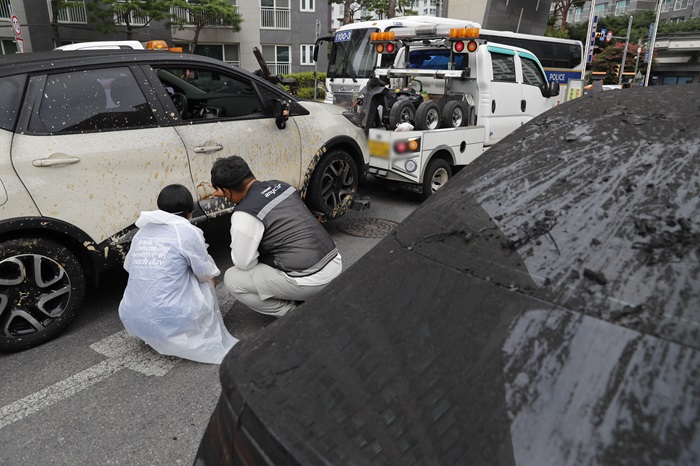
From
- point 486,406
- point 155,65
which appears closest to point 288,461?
point 486,406

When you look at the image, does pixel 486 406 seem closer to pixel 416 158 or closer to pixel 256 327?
pixel 256 327

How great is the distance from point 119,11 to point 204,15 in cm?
510

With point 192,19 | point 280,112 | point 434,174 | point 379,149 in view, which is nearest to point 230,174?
point 280,112

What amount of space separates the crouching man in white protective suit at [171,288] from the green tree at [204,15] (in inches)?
882

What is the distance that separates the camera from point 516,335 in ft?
3.91

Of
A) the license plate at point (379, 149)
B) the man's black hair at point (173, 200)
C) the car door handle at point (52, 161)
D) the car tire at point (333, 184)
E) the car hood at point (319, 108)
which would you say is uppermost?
the car hood at point (319, 108)

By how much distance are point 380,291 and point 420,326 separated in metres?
0.21

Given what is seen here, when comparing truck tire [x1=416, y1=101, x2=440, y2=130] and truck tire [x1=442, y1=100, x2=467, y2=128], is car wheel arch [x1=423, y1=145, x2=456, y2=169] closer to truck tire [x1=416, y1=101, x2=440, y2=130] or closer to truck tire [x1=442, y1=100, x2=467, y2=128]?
truck tire [x1=416, y1=101, x2=440, y2=130]

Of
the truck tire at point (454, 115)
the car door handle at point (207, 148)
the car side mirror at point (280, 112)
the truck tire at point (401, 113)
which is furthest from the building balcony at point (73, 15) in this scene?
the car door handle at point (207, 148)

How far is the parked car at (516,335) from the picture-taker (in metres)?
1.01

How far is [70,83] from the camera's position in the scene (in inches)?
134

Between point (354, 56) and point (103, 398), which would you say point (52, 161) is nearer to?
point (103, 398)

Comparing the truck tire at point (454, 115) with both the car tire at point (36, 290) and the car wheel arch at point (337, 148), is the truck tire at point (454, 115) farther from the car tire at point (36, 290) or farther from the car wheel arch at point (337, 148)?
the car tire at point (36, 290)

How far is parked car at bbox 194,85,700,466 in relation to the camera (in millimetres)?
1015
